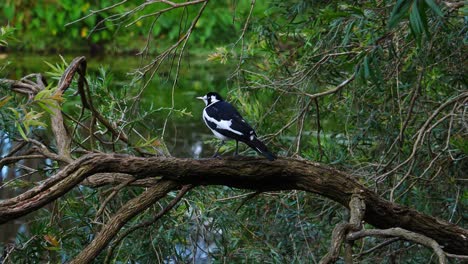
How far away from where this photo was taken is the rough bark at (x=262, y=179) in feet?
9.80

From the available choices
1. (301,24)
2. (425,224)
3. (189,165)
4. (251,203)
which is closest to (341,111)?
(301,24)

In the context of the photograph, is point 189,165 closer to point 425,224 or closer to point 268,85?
point 425,224

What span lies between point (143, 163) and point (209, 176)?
0.30 m

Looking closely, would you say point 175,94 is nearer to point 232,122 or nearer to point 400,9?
point 232,122

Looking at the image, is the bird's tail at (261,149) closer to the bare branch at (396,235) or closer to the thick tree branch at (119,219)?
the thick tree branch at (119,219)

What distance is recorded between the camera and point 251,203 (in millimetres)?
4719

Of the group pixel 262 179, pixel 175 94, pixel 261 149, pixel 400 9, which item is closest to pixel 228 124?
pixel 261 149

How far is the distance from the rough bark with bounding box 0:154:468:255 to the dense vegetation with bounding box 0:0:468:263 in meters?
0.42

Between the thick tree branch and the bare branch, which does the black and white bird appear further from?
the bare branch

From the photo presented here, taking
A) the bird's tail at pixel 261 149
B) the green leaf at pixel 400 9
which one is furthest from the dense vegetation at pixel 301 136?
the green leaf at pixel 400 9

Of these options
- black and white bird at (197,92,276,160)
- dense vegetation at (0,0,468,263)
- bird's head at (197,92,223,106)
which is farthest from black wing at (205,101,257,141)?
bird's head at (197,92,223,106)

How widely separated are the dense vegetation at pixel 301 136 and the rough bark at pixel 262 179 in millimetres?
423

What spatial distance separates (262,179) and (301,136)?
4.69 feet

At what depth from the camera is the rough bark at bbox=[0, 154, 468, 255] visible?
2986 mm
